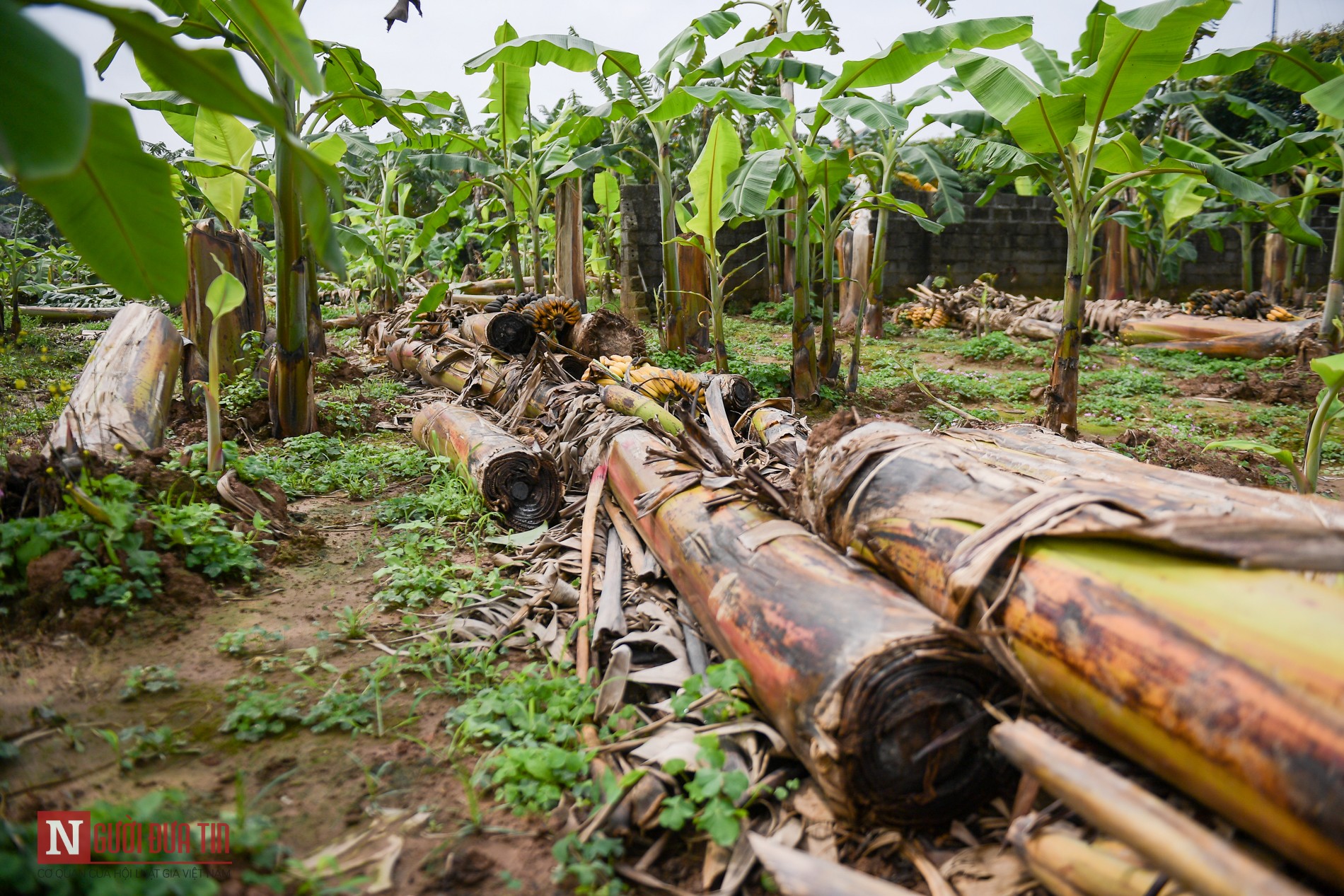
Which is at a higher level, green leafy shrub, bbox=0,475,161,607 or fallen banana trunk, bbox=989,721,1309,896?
green leafy shrub, bbox=0,475,161,607

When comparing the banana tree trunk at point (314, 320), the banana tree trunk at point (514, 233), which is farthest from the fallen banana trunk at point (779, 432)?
the banana tree trunk at point (514, 233)

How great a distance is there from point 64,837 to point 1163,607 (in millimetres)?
1991

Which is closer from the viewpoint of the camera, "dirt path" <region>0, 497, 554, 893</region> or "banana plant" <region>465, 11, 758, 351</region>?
"dirt path" <region>0, 497, 554, 893</region>

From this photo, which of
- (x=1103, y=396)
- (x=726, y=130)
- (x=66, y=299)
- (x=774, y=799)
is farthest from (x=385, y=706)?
(x=66, y=299)

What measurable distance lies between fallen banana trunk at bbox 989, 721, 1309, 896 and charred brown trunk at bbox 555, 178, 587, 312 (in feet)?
Answer: 24.0

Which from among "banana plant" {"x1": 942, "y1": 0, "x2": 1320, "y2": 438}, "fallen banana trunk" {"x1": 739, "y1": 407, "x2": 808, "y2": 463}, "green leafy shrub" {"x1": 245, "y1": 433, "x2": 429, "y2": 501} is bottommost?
"green leafy shrub" {"x1": 245, "y1": 433, "x2": 429, "y2": 501}

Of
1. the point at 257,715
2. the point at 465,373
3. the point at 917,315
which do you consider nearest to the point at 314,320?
the point at 465,373

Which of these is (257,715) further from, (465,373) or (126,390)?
(465,373)

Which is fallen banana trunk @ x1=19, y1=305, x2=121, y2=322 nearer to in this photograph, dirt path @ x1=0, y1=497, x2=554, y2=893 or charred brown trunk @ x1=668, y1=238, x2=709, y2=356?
charred brown trunk @ x1=668, y1=238, x2=709, y2=356

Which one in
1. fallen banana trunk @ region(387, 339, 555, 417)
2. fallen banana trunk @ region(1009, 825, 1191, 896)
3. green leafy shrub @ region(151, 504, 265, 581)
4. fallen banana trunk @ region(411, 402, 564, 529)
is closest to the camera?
fallen banana trunk @ region(1009, 825, 1191, 896)

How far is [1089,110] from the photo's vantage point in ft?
12.9

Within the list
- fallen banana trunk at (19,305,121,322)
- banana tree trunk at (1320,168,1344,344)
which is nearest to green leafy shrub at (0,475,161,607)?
banana tree trunk at (1320,168,1344,344)

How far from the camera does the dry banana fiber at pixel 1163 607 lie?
3.29 feet

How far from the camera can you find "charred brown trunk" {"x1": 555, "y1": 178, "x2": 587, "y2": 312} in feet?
26.5
